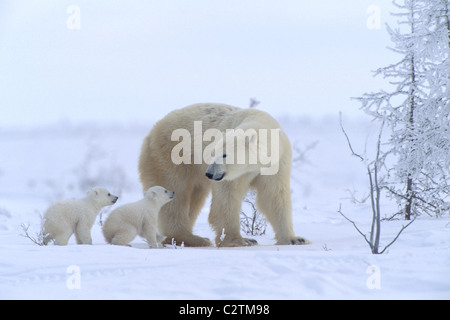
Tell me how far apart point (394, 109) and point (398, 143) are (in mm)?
440

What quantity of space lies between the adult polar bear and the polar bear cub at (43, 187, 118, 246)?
0.87 metres

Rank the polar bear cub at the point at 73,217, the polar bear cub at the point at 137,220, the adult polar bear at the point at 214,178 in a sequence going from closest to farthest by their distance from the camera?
1. the polar bear cub at the point at 73,217
2. the polar bear cub at the point at 137,220
3. the adult polar bear at the point at 214,178

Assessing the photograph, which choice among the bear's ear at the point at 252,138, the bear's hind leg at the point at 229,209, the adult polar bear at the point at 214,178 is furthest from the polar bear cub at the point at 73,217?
the bear's ear at the point at 252,138

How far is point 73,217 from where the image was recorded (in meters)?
4.91

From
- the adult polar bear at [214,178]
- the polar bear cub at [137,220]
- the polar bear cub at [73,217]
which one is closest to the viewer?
the polar bear cub at [73,217]

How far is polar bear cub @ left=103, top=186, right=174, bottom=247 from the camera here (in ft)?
16.3

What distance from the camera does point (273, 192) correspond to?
17.5ft

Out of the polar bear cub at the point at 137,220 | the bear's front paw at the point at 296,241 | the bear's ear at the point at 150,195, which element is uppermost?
the bear's ear at the point at 150,195

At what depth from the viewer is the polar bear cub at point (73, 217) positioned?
15.6ft

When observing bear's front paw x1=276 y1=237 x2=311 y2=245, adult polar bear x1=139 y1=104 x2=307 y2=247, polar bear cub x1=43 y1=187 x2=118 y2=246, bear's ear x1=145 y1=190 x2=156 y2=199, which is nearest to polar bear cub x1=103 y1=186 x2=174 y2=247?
bear's ear x1=145 y1=190 x2=156 y2=199

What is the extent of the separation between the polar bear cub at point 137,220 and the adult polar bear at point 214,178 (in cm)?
47

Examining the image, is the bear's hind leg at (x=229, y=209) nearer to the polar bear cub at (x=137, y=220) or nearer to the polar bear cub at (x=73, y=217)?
the polar bear cub at (x=137, y=220)

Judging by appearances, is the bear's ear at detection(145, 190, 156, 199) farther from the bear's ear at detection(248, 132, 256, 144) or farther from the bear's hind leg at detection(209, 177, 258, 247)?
the bear's ear at detection(248, 132, 256, 144)

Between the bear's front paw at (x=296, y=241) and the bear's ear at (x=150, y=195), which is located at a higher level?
the bear's ear at (x=150, y=195)
